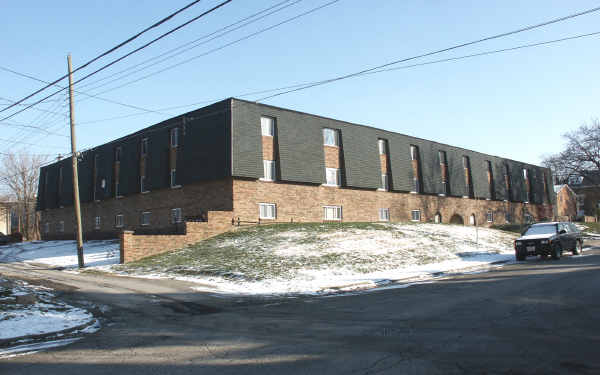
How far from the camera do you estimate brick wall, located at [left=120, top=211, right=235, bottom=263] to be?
24.0 m

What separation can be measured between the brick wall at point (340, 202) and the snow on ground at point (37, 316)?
1751cm

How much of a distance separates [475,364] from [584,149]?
72.5m

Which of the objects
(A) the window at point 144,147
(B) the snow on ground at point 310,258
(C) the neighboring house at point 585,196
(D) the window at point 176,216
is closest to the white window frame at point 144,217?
(D) the window at point 176,216

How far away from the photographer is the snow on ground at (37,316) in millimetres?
8883

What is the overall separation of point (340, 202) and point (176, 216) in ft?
40.4

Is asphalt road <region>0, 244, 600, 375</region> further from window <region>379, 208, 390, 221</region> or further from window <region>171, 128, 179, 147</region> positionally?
window <region>379, 208, 390, 221</region>

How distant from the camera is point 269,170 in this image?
104 ft

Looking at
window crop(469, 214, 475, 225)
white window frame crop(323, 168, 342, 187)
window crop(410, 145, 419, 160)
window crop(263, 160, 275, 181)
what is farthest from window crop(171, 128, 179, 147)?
window crop(469, 214, 475, 225)

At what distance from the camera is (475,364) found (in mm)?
5793

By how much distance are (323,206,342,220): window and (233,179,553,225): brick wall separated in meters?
0.32

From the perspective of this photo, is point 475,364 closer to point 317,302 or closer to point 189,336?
point 189,336

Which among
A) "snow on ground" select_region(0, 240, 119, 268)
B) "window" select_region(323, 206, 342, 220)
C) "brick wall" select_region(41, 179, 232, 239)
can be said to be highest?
"brick wall" select_region(41, 179, 232, 239)

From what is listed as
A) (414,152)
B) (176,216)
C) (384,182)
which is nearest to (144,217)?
(176,216)

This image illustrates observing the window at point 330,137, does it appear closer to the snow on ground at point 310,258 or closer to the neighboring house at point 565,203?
the snow on ground at point 310,258
